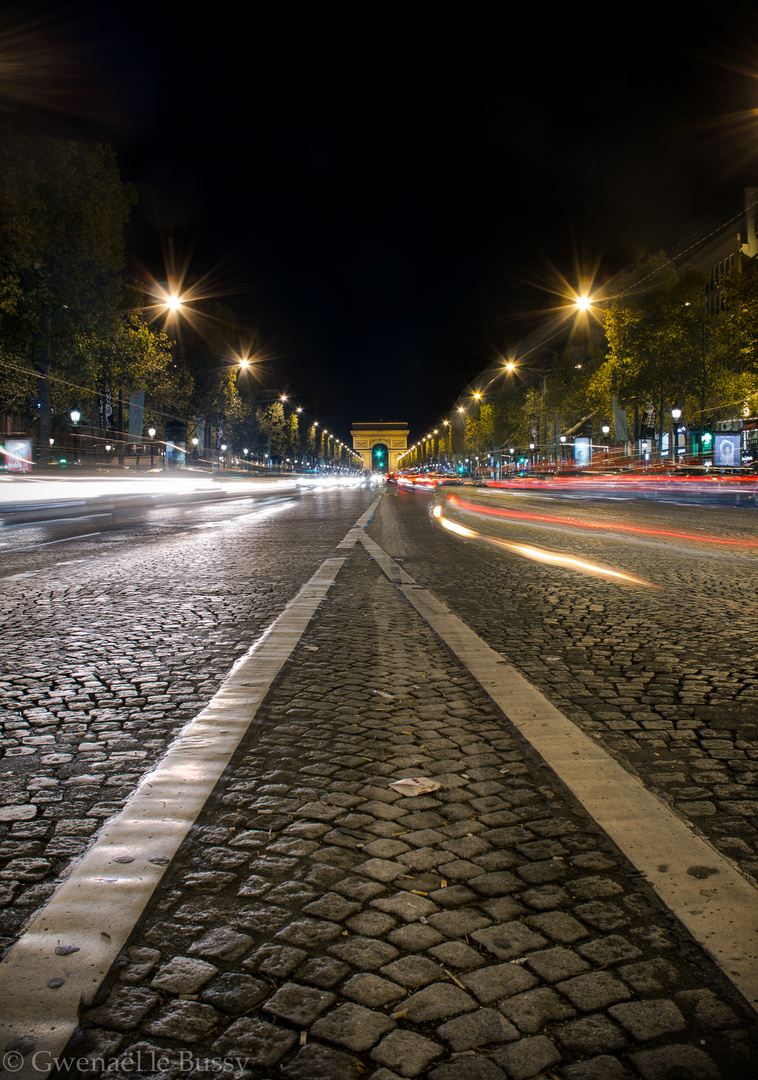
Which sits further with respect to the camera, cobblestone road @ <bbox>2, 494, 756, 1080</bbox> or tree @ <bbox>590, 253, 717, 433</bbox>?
tree @ <bbox>590, 253, 717, 433</bbox>

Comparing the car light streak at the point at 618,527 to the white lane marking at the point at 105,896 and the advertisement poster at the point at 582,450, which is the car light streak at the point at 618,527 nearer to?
the white lane marking at the point at 105,896

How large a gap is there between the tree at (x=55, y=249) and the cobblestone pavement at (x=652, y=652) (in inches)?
1102

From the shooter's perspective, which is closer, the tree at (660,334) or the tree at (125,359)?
the tree at (125,359)

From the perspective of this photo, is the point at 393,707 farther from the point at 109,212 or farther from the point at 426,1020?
the point at 109,212

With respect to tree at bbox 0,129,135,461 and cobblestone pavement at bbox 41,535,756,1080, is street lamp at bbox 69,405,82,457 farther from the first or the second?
cobblestone pavement at bbox 41,535,756,1080

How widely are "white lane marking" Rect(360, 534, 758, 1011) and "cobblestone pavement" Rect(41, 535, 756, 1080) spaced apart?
0.18ft

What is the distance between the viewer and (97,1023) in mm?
1527

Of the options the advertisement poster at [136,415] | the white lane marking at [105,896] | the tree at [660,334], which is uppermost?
the tree at [660,334]

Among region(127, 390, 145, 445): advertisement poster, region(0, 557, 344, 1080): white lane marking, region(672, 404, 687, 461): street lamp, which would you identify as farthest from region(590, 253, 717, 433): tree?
region(0, 557, 344, 1080): white lane marking

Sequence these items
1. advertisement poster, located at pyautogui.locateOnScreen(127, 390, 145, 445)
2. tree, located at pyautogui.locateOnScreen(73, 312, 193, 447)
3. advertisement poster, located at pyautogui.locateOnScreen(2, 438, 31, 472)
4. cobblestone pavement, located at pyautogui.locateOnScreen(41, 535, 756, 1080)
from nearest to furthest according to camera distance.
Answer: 1. cobblestone pavement, located at pyautogui.locateOnScreen(41, 535, 756, 1080)
2. advertisement poster, located at pyautogui.locateOnScreen(2, 438, 31, 472)
3. tree, located at pyautogui.locateOnScreen(73, 312, 193, 447)
4. advertisement poster, located at pyautogui.locateOnScreen(127, 390, 145, 445)

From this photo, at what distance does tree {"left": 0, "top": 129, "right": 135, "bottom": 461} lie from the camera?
104 feet

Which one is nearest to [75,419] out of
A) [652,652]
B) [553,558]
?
[553,558]

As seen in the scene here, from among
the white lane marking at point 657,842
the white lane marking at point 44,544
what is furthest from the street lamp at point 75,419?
the white lane marking at point 657,842

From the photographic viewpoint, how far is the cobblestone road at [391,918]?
1.50 m
